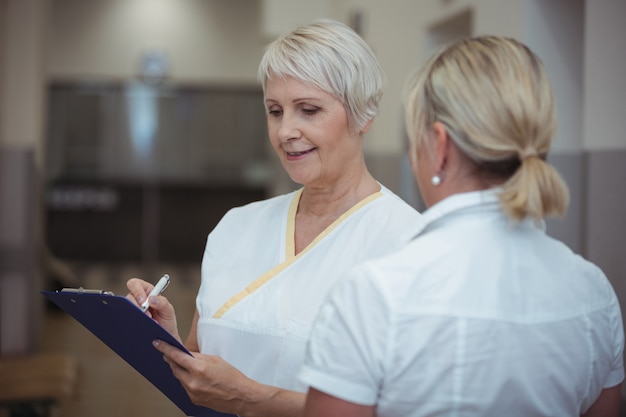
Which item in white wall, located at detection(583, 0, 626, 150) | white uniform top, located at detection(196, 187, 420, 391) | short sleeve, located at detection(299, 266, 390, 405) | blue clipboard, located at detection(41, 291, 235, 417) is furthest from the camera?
white wall, located at detection(583, 0, 626, 150)

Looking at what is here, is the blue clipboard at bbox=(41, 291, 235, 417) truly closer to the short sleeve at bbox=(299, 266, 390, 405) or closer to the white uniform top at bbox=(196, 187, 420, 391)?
the white uniform top at bbox=(196, 187, 420, 391)

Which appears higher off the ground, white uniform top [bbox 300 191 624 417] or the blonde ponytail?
the blonde ponytail

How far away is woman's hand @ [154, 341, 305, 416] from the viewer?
1599 mm

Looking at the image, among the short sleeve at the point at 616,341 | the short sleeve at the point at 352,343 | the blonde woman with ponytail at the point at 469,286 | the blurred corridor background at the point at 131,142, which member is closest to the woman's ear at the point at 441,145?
the blonde woman with ponytail at the point at 469,286

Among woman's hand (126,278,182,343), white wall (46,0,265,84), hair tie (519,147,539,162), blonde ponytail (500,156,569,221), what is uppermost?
white wall (46,0,265,84)

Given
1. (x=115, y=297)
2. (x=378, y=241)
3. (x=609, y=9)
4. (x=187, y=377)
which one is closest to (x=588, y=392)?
(x=378, y=241)

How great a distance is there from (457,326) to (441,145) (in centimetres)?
29

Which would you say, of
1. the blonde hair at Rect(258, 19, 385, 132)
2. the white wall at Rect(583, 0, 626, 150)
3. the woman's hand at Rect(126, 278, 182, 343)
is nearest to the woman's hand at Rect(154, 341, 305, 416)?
the woman's hand at Rect(126, 278, 182, 343)

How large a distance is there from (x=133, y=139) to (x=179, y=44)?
171 centimetres

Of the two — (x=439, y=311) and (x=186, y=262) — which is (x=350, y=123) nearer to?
(x=439, y=311)

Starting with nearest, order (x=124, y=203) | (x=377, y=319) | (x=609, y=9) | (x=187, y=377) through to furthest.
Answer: (x=377, y=319)
(x=187, y=377)
(x=609, y=9)
(x=124, y=203)

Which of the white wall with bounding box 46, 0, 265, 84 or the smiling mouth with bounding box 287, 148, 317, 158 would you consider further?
the white wall with bounding box 46, 0, 265, 84

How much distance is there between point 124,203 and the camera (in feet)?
41.4

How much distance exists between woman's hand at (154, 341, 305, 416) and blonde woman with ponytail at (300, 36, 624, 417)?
39 cm
